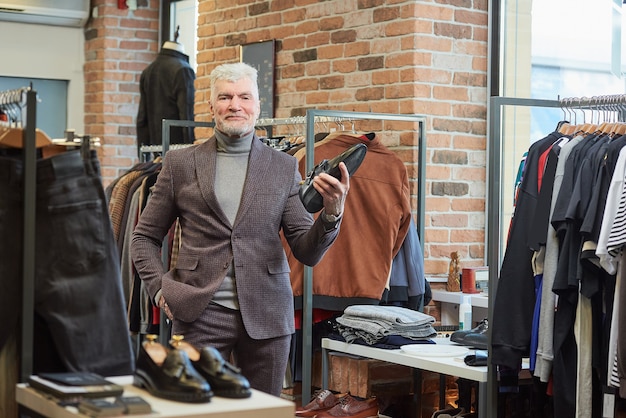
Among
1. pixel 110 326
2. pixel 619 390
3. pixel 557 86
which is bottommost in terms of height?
pixel 619 390

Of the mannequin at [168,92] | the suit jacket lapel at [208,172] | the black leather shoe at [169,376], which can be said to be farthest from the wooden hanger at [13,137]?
the mannequin at [168,92]

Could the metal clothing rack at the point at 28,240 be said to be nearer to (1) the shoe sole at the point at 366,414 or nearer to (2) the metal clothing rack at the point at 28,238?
(2) the metal clothing rack at the point at 28,238

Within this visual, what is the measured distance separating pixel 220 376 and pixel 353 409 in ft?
7.51

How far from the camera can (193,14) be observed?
7.29 metres

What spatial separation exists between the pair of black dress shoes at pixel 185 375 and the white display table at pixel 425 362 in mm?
1736

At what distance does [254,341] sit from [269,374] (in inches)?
4.4

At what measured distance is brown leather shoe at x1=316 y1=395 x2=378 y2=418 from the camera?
416 centimetres

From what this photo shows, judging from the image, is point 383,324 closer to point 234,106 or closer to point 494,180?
point 494,180

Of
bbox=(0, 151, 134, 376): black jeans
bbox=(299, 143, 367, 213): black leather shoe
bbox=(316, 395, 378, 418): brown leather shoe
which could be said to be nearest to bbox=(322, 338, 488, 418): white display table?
bbox=(316, 395, 378, 418): brown leather shoe

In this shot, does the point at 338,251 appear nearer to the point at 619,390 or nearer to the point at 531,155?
the point at 531,155

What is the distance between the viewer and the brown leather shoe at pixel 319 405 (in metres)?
4.21

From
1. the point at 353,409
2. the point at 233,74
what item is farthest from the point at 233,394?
the point at 353,409

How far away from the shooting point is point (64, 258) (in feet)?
7.29

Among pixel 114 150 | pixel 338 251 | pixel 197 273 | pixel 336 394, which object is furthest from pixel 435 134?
pixel 114 150
